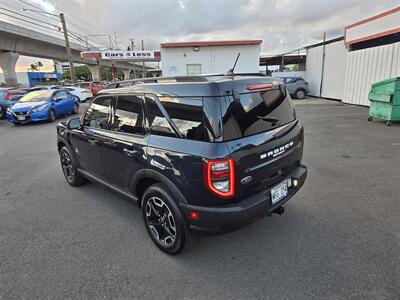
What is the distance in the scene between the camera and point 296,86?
18312 millimetres

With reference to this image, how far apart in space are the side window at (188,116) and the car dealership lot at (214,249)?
4.37 ft

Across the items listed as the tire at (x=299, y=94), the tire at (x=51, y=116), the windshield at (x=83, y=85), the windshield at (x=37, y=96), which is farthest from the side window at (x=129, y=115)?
the windshield at (x=83, y=85)

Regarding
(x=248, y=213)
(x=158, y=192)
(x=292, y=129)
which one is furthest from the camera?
(x=292, y=129)

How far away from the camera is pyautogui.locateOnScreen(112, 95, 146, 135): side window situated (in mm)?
2795

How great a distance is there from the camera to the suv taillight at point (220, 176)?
6.88 feet

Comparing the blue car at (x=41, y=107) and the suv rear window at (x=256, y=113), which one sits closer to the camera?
the suv rear window at (x=256, y=113)

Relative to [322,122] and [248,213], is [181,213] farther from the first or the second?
[322,122]

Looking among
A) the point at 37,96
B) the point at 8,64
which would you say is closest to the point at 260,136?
the point at 37,96

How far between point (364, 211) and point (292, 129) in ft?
5.28

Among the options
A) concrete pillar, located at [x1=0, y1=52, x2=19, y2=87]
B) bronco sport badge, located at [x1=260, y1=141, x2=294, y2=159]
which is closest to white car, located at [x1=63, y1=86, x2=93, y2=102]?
concrete pillar, located at [x1=0, y1=52, x2=19, y2=87]

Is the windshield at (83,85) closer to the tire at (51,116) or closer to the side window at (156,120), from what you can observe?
the tire at (51,116)

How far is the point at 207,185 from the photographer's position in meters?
2.15

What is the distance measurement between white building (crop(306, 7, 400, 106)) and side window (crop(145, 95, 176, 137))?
12.5m

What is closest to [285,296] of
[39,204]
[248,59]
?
[39,204]
